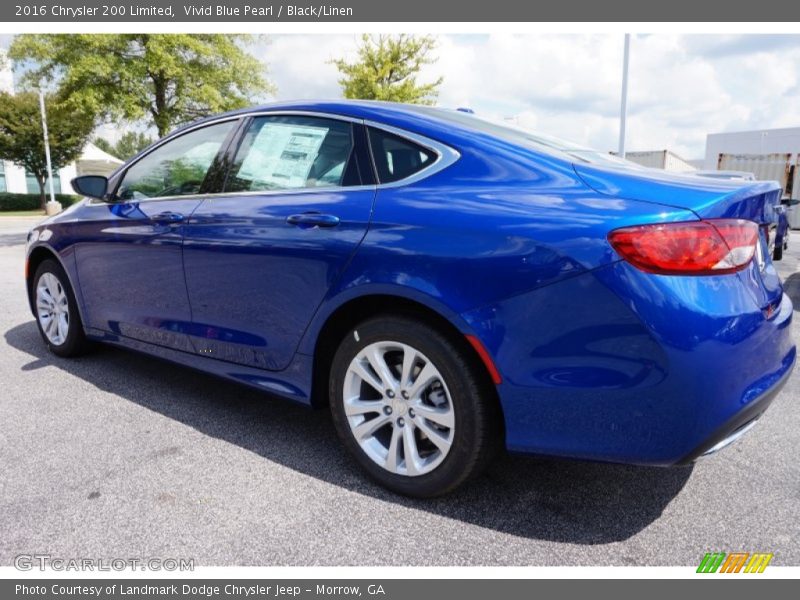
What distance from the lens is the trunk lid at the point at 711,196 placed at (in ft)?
6.52

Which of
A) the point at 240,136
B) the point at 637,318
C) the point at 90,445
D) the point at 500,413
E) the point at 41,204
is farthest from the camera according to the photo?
the point at 41,204

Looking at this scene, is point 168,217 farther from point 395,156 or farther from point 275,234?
point 395,156

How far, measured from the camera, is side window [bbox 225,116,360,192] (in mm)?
2703

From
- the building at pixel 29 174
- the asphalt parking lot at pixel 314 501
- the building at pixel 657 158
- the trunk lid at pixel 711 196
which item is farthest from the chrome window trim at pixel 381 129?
the building at pixel 29 174

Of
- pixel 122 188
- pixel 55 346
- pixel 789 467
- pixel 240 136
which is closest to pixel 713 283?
pixel 789 467

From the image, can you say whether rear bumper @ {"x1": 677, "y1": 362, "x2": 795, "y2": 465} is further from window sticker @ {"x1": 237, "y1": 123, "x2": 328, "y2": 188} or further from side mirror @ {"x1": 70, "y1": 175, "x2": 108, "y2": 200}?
side mirror @ {"x1": 70, "y1": 175, "x2": 108, "y2": 200}

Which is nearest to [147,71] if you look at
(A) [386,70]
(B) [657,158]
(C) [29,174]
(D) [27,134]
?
(A) [386,70]

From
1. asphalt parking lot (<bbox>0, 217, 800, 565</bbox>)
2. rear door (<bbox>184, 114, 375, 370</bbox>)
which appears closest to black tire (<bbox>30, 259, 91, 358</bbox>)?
asphalt parking lot (<bbox>0, 217, 800, 565</bbox>)

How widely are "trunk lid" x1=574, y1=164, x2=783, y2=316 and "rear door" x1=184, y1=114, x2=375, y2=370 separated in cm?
95

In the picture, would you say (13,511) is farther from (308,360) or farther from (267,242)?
(267,242)

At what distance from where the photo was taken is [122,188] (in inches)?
151

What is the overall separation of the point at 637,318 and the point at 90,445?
261cm

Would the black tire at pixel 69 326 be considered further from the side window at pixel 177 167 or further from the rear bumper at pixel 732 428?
the rear bumper at pixel 732 428

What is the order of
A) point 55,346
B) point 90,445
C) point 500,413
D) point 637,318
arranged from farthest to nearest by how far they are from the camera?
point 55,346 → point 90,445 → point 500,413 → point 637,318
